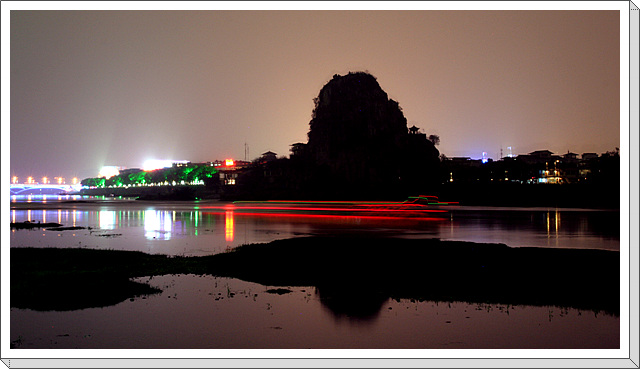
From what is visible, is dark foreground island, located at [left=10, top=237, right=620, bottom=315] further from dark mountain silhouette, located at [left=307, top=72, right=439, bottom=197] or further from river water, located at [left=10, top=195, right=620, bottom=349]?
dark mountain silhouette, located at [left=307, top=72, right=439, bottom=197]

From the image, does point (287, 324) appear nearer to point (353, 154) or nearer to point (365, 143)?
point (353, 154)

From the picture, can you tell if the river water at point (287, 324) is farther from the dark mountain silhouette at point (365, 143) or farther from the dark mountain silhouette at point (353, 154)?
the dark mountain silhouette at point (353, 154)

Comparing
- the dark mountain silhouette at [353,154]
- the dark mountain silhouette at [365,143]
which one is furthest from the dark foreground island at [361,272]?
the dark mountain silhouette at [353,154]

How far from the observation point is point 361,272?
21281mm

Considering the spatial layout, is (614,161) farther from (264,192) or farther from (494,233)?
(264,192)

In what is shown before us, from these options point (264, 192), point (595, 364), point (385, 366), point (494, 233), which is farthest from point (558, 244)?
point (264, 192)

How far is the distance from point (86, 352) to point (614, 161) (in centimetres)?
9706

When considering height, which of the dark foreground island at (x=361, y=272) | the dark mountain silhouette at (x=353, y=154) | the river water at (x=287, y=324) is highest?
the dark mountain silhouette at (x=353, y=154)

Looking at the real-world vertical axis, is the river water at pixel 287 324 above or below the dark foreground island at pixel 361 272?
below

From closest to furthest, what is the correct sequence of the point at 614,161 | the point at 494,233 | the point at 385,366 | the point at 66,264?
the point at 385,366, the point at 66,264, the point at 494,233, the point at 614,161

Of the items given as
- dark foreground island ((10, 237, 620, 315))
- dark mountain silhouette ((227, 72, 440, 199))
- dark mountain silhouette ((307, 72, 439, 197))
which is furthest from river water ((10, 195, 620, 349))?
dark mountain silhouette ((227, 72, 440, 199))

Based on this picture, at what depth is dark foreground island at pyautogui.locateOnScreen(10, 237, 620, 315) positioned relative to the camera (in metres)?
17.2

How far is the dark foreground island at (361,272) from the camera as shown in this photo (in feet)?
56.5

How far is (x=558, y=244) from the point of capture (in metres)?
30.3
